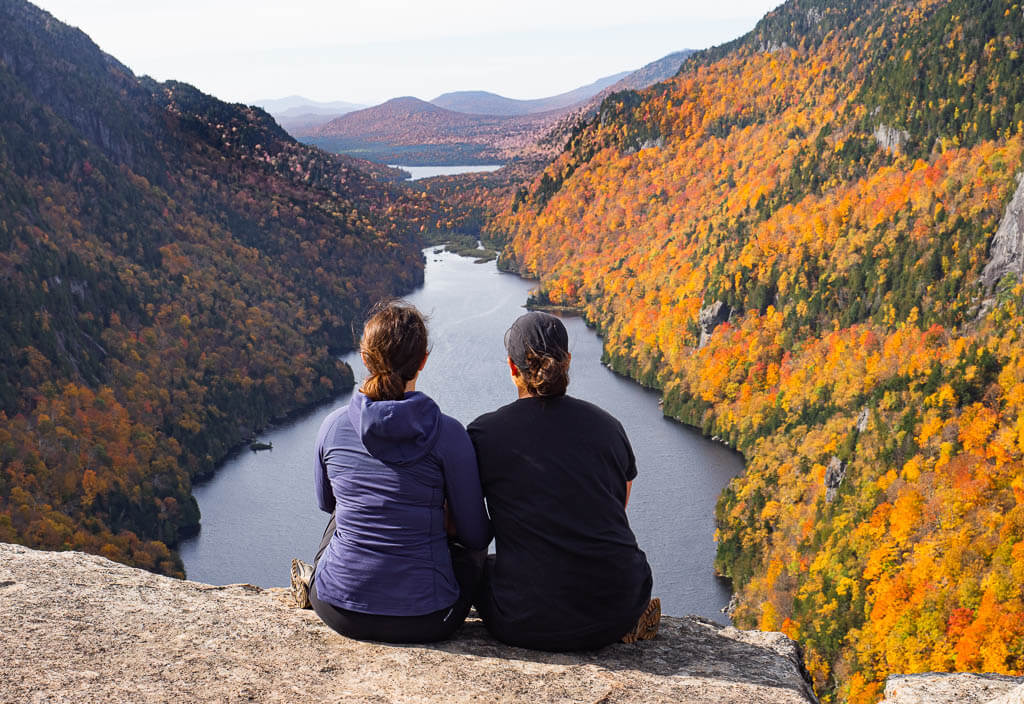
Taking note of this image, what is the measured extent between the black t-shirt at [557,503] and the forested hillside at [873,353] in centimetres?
6465

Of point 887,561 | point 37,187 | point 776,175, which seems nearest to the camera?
point 887,561

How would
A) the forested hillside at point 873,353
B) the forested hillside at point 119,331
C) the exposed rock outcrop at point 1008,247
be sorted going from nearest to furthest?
the forested hillside at point 873,353 → the forested hillside at point 119,331 → the exposed rock outcrop at point 1008,247

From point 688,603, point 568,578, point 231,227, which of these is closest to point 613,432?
point 568,578

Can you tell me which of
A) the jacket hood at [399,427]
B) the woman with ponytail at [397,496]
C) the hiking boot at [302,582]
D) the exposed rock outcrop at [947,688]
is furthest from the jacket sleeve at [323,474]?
the exposed rock outcrop at [947,688]

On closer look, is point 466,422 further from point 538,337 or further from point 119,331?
point 538,337

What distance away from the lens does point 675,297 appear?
17012cm

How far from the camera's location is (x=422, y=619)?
8.73 m

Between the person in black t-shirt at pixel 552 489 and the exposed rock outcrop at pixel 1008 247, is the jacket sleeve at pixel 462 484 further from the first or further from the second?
the exposed rock outcrop at pixel 1008 247

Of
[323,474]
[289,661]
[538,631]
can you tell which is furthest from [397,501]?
[289,661]

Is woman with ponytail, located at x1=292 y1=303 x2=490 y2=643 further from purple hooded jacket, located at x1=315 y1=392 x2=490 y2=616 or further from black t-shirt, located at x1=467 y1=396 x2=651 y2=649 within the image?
black t-shirt, located at x1=467 y1=396 x2=651 y2=649

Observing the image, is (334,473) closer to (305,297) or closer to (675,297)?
(675,297)

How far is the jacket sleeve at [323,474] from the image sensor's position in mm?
8641

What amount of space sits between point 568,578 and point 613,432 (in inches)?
55.1

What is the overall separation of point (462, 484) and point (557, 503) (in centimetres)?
88
